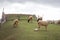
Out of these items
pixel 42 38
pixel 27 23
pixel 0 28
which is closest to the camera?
pixel 42 38

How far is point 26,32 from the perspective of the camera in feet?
11.8

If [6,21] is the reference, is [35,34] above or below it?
below

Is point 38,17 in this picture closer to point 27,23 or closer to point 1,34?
point 27,23

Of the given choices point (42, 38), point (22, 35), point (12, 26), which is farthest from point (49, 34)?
point (12, 26)

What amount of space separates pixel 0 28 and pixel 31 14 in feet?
2.53

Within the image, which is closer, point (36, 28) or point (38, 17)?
point (36, 28)

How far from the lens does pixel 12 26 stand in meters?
3.78

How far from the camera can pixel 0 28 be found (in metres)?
3.70

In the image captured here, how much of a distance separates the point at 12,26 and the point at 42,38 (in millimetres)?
700

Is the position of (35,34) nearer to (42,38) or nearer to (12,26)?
(42,38)

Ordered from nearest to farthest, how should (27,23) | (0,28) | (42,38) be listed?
1. (42,38)
2. (0,28)
3. (27,23)

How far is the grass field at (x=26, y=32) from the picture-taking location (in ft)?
11.6

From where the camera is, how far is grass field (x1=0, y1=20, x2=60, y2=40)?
139 inches

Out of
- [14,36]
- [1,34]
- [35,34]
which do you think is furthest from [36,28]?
[1,34]
